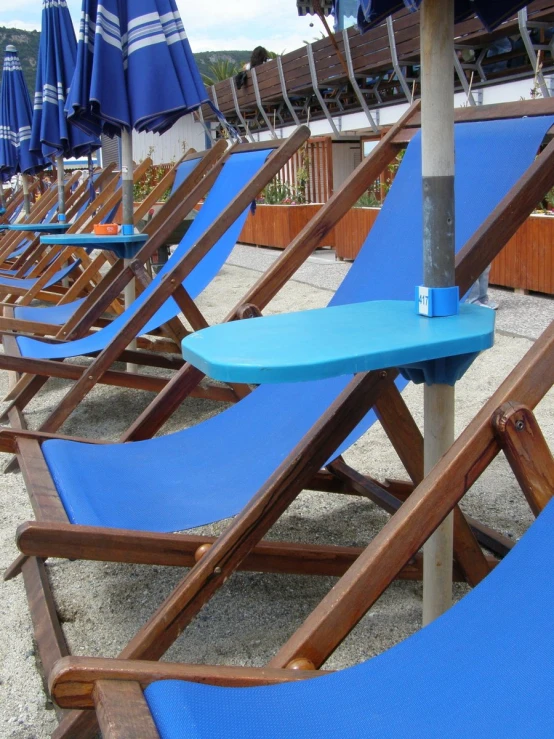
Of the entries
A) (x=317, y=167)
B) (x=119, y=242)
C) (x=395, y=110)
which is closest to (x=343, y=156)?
(x=395, y=110)

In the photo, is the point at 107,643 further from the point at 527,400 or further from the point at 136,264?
the point at 136,264

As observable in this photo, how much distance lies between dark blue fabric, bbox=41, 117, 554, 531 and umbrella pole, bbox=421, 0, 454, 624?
52 centimetres

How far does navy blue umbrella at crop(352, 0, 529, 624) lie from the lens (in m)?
1.28

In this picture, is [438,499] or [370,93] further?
[370,93]

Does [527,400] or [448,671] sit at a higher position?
[527,400]

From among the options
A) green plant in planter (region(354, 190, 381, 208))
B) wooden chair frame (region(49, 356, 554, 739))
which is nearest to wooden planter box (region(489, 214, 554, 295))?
green plant in planter (region(354, 190, 381, 208))

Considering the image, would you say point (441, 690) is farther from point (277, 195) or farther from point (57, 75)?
point (277, 195)

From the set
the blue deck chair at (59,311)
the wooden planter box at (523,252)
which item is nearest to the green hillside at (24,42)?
the wooden planter box at (523,252)

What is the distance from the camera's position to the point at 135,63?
155 inches

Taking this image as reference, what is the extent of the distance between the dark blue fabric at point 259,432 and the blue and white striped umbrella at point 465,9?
395mm

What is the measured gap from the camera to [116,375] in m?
3.14

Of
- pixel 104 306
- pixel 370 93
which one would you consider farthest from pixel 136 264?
pixel 370 93

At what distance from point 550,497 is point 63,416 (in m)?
2.05

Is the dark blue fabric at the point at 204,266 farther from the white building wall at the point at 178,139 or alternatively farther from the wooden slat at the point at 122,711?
the white building wall at the point at 178,139
